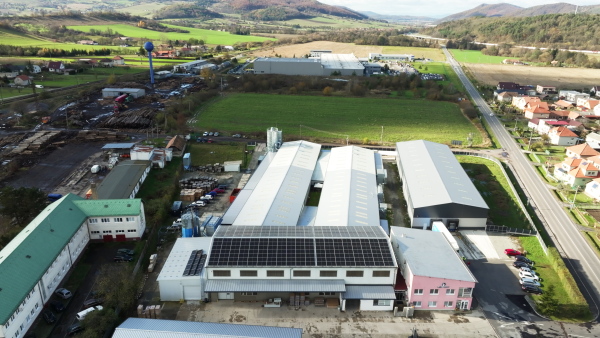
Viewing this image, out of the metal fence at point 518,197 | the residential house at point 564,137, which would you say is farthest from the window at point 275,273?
the residential house at point 564,137

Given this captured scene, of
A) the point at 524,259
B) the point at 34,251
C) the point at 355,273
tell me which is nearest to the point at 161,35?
the point at 34,251

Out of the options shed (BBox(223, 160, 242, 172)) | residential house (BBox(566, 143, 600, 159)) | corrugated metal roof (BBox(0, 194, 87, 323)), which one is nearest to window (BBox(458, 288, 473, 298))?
corrugated metal roof (BBox(0, 194, 87, 323))

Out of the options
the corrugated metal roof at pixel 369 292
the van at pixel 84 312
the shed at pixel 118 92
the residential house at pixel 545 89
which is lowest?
the van at pixel 84 312

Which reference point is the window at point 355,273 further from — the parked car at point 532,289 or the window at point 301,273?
the parked car at point 532,289

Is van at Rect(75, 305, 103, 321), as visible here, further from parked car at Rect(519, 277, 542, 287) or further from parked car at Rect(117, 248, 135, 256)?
parked car at Rect(519, 277, 542, 287)

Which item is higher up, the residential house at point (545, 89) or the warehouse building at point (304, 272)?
the residential house at point (545, 89)

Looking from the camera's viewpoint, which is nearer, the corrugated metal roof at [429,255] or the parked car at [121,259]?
the corrugated metal roof at [429,255]

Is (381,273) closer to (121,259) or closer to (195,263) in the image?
(195,263)
